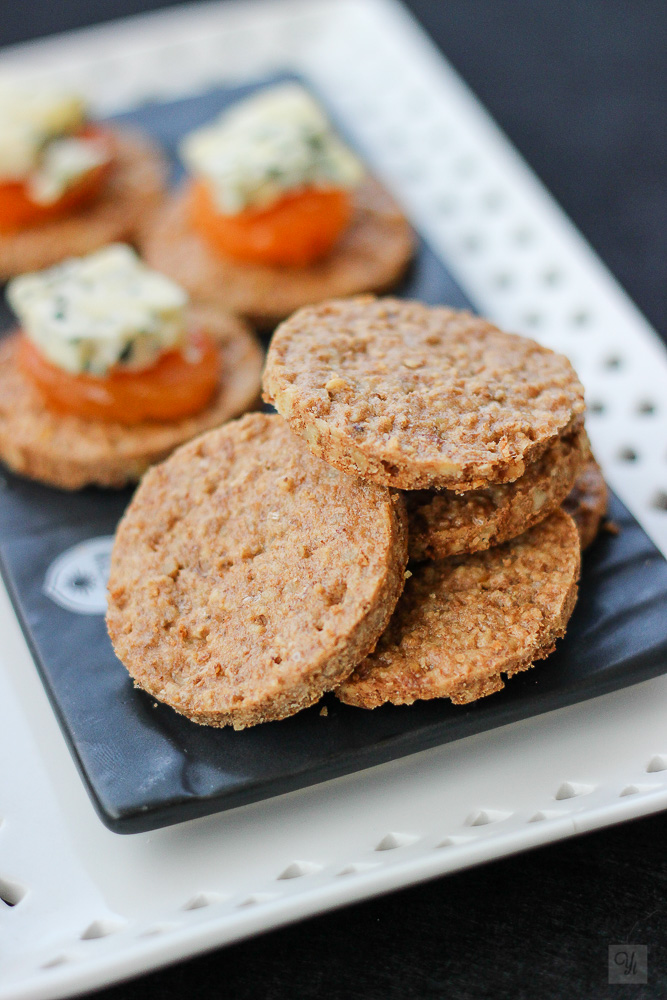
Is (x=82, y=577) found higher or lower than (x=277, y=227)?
lower

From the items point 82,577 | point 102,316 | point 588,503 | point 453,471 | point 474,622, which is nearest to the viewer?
point 453,471

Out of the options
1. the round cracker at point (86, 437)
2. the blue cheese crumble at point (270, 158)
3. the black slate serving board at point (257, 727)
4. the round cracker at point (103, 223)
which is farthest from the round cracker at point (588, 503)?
the round cracker at point (103, 223)

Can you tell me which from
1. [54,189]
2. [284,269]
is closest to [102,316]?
Answer: [284,269]

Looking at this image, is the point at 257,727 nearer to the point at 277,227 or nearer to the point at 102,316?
the point at 102,316

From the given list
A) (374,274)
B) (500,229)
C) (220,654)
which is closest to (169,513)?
(220,654)

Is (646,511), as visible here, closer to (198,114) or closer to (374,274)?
(374,274)
